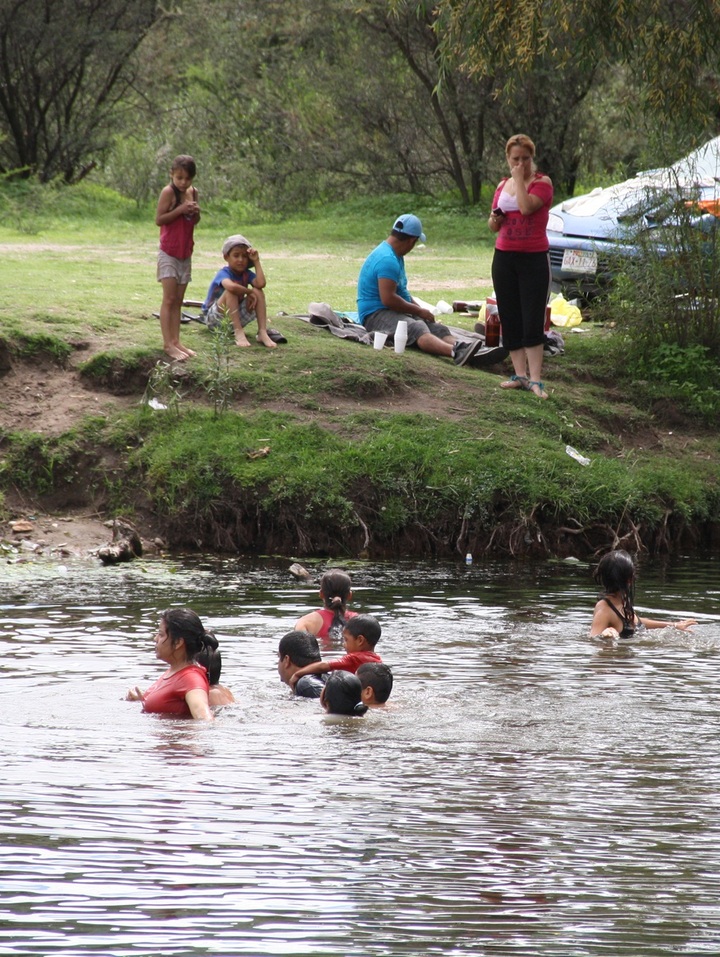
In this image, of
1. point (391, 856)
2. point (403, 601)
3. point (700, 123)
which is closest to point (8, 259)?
point (700, 123)

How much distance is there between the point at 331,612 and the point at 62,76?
2648cm

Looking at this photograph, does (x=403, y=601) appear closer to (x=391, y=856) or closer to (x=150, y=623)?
(x=150, y=623)

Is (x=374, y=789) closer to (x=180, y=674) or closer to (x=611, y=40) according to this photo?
(x=180, y=674)

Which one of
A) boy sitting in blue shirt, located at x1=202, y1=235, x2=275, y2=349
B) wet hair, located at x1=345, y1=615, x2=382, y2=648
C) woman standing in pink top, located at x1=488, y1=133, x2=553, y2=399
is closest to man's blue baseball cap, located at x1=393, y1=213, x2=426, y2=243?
woman standing in pink top, located at x1=488, y1=133, x2=553, y2=399

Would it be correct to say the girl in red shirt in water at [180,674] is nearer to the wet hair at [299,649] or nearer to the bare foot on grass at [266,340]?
the wet hair at [299,649]

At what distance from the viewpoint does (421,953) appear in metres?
4.93

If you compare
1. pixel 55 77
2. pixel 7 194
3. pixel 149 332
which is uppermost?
pixel 55 77

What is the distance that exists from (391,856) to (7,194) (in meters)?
26.2

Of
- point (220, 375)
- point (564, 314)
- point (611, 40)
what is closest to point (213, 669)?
point (220, 375)

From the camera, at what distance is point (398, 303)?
15.5m

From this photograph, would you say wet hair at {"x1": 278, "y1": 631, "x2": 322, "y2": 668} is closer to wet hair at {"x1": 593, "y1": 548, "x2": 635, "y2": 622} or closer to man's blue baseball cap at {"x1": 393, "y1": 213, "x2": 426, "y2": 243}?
wet hair at {"x1": 593, "y1": 548, "x2": 635, "y2": 622}

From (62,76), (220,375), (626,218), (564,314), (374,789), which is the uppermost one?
(62,76)

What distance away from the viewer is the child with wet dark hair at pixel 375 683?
832 cm

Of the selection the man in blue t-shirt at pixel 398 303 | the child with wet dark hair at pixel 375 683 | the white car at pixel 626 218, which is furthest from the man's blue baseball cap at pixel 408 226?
the child with wet dark hair at pixel 375 683
